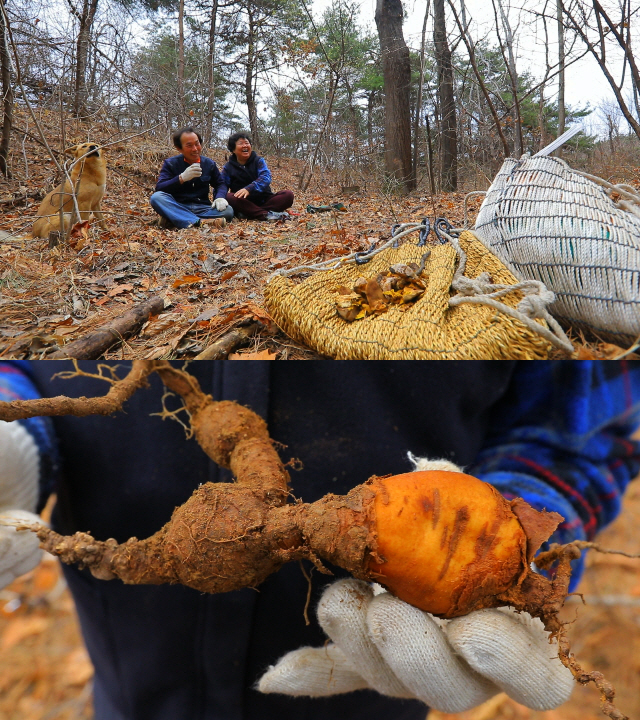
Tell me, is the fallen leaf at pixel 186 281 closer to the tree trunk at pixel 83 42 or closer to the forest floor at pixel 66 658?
the forest floor at pixel 66 658

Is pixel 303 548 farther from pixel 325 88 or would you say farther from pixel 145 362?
pixel 325 88

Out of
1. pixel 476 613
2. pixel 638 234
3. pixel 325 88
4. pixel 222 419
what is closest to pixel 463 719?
pixel 476 613

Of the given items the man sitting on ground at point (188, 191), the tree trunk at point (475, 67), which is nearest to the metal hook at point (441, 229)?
the tree trunk at point (475, 67)

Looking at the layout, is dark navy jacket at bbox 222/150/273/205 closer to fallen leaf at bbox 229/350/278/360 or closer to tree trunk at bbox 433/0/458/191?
tree trunk at bbox 433/0/458/191

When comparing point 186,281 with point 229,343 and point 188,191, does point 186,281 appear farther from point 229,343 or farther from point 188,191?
point 188,191

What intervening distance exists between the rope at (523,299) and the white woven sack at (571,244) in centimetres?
12

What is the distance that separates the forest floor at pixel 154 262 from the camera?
4.02ft

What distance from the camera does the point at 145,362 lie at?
0.99m

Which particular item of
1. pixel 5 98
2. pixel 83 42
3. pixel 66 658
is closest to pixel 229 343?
pixel 66 658

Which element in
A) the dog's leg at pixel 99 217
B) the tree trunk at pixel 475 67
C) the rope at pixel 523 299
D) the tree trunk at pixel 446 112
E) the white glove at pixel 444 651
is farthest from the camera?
the tree trunk at pixel 446 112

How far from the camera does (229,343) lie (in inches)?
44.5

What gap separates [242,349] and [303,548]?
2.00 feet

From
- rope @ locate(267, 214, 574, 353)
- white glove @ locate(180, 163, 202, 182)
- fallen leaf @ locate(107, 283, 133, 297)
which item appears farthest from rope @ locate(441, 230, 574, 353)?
white glove @ locate(180, 163, 202, 182)

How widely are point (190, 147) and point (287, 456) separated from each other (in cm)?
271
